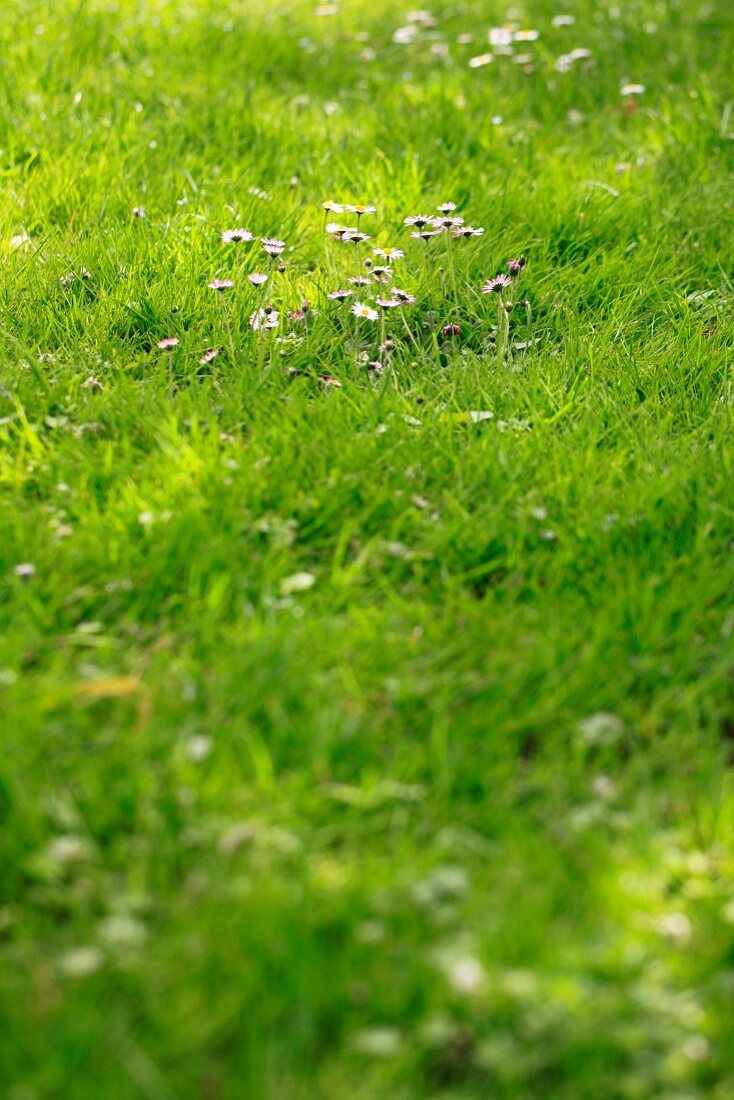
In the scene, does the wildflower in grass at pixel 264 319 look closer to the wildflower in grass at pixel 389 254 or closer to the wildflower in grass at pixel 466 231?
the wildflower in grass at pixel 389 254

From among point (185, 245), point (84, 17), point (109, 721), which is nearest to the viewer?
point (109, 721)

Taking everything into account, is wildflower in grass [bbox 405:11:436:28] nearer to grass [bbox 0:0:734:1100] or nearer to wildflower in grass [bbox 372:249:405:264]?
grass [bbox 0:0:734:1100]

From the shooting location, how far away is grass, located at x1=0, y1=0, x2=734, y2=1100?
1649mm

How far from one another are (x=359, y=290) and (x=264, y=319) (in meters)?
0.35

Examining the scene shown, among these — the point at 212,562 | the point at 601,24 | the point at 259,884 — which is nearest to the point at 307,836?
the point at 259,884

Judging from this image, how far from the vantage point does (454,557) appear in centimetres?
258

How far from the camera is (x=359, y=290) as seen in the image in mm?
3455

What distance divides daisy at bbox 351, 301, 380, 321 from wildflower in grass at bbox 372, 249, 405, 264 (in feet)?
0.64

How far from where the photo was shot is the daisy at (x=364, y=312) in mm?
3271

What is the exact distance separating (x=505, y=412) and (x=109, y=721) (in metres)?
1.47

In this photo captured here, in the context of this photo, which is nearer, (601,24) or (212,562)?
(212,562)

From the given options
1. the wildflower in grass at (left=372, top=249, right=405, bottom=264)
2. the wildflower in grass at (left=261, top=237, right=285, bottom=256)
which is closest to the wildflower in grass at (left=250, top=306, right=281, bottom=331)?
the wildflower in grass at (left=261, top=237, right=285, bottom=256)

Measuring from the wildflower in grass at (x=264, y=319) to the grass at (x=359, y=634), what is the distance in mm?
40

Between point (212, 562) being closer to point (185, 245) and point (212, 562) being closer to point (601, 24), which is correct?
point (185, 245)
